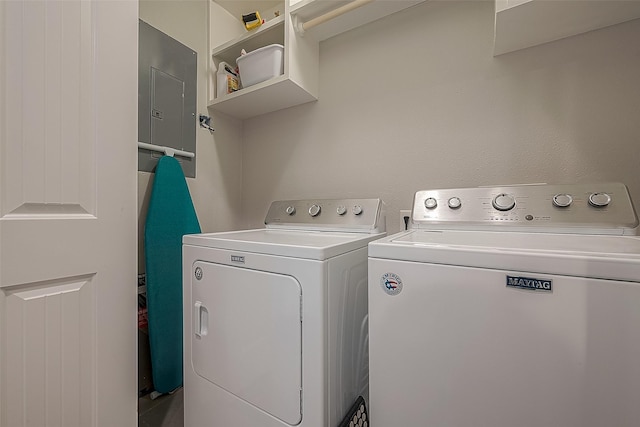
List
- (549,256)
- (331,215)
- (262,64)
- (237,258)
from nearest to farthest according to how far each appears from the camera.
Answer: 1. (549,256)
2. (237,258)
3. (331,215)
4. (262,64)

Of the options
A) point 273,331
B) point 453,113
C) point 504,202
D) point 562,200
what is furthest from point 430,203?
point 273,331

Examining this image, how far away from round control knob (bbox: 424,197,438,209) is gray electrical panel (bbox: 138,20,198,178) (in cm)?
144

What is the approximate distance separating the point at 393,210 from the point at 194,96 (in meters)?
1.45

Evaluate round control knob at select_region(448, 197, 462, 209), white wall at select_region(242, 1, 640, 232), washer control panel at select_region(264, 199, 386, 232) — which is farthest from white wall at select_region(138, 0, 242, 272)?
round control knob at select_region(448, 197, 462, 209)

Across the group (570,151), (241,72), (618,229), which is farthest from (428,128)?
(241,72)

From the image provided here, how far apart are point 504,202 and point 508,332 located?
0.59 metres

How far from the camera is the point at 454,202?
1123mm

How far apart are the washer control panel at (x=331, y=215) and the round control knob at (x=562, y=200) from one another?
633mm

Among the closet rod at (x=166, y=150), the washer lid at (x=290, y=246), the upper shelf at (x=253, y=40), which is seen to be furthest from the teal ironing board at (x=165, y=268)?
the upper shelf at (x=253, y=40)

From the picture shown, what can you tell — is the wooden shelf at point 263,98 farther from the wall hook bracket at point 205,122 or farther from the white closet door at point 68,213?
the white closet door at point 68,213

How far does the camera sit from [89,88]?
3.12ft

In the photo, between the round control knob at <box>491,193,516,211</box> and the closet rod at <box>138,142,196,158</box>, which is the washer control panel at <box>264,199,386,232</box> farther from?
the closet rod at <box>138,142,196,158</box>

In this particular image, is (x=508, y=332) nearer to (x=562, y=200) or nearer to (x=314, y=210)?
(x=562, y=200)

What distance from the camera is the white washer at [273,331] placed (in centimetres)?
85
